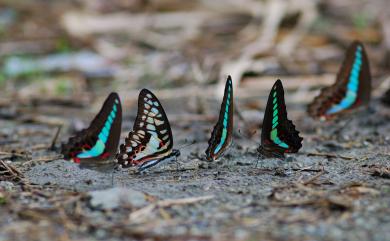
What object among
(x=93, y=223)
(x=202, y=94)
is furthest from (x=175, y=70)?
(x=93, y=223)

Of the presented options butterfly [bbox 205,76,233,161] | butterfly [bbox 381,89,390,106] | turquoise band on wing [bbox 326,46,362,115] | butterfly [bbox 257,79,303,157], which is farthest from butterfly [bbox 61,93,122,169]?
butterfly [bbox 381,89,390,106]

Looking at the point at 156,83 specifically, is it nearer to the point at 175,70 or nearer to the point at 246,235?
the point at 175,70

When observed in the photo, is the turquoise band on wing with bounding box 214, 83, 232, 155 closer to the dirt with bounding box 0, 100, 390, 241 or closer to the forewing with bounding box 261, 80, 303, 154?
the dirt with bounding box 0, 100, 390, 241

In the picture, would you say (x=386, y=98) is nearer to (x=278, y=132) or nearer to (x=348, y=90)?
(x=348, y=90)

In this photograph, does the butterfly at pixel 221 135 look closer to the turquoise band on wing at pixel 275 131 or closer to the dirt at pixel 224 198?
the dirt at pixel 224 198

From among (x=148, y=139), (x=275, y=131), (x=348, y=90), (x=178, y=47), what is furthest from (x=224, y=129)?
(x=178, y=47)
